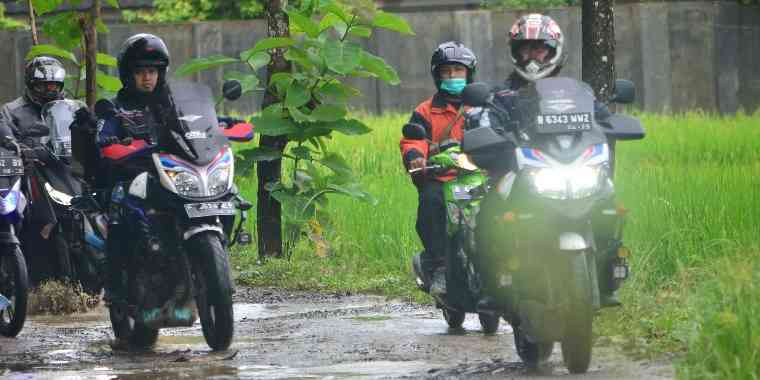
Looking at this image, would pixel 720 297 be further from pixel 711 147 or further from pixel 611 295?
pixel 711 147

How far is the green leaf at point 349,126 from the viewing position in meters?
12.4

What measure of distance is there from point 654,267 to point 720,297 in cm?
→ 229

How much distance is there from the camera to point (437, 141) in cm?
990

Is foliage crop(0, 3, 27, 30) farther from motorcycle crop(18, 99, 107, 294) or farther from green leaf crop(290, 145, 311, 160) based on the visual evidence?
motorcycle crop(18, 99, 107, 294)

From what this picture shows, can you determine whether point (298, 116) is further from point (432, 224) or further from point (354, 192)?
point (432, 224)

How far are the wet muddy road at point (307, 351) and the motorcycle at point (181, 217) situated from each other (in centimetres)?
24

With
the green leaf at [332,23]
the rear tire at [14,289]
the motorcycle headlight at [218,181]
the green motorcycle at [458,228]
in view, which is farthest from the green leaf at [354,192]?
the motorcycle headlight at [218,181]

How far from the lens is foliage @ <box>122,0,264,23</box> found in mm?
30031

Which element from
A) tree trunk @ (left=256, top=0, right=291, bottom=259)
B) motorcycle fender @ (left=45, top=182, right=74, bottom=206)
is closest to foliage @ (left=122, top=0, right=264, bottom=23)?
tree trunk @ (left=256, top=0, right=291, bottom=259)

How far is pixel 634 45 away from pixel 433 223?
52.2 feet

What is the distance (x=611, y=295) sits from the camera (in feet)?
25.0

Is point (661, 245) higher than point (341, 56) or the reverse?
the reverse

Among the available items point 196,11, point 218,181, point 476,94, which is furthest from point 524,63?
point 196,11

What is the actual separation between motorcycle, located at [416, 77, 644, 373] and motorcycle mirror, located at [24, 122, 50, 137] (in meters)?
3.88
